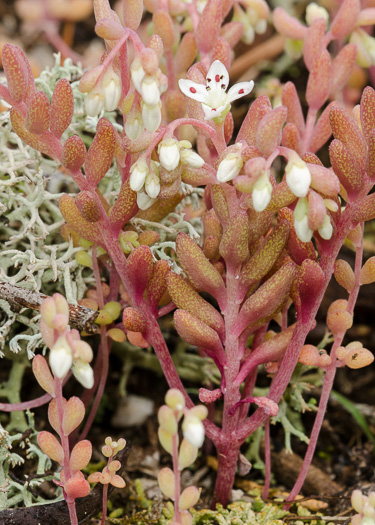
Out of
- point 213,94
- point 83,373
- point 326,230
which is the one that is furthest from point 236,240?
point 83,373

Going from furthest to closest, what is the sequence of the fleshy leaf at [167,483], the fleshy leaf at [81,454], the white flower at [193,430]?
the fleshy leaf at [81,454] < the fleshy leaf at [167,483] < the white flower at [193,430]

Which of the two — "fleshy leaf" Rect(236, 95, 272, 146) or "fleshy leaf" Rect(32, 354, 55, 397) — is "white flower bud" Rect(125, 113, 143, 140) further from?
"fleshy leaf" Rect(32, 354, 55, 397)

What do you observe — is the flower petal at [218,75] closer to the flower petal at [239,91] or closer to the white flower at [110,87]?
the flower petal at [239,91]

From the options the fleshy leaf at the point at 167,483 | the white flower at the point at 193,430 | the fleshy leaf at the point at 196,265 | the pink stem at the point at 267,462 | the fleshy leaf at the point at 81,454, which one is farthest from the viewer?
the pink stem at the point at 267,462

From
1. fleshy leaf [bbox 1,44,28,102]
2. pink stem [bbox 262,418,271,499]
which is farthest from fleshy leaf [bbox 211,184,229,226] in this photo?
pink stem [bbox 262,418,271,499]

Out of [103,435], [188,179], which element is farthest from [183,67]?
[103,435]

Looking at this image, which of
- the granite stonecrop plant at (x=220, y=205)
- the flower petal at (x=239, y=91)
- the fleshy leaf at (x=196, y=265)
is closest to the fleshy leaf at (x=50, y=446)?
the granite stonecrop plant at (x=220, y=205)

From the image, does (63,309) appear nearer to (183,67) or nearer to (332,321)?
(332,321)
